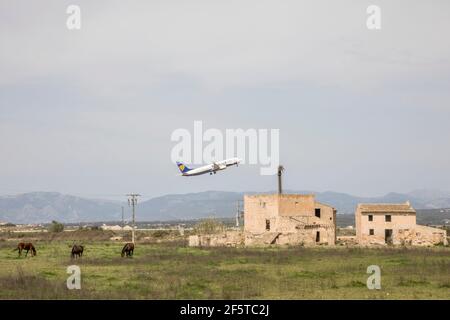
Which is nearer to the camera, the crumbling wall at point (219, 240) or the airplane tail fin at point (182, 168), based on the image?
the crumbling wall at point (219, 240)

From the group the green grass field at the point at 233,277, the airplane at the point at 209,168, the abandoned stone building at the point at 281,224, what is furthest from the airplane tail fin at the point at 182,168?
the green grass field at the point at 233,277

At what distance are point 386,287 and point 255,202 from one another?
40686 mm

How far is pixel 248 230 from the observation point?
68.2 metres

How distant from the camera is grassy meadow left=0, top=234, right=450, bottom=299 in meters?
25.3

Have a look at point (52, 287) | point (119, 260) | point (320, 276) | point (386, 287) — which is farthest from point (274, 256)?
point (52, 287)

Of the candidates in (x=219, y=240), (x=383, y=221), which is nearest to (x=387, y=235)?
(x=383, y=221)

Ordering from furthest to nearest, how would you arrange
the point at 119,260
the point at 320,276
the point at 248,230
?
the point at 248,230, the point at 119,260, the point at 320,276

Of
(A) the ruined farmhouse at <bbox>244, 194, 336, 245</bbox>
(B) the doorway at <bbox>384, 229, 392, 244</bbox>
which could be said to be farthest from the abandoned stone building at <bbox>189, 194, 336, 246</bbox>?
(B) the doorway at <bbox>384, 229, 392, 244</bbox>

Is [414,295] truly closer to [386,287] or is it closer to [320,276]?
[386,287]

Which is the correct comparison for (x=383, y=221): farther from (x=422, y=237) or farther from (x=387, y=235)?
(x=422, y=237)

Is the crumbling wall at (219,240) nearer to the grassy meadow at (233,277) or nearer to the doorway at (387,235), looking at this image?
the doorway at (387,235)

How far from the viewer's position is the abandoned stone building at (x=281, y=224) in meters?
62.5

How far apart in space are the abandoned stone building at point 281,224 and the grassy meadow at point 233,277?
49.9 ft
